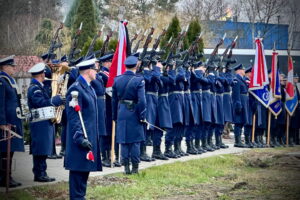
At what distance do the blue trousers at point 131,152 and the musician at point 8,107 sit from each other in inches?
68.9

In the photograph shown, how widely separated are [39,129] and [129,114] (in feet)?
5.11

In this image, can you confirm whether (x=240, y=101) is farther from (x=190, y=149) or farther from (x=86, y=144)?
(x=86, y=144)

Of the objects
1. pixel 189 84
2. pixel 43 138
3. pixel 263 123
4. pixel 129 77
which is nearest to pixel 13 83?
pixel 43 138

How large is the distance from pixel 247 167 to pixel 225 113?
2749mm

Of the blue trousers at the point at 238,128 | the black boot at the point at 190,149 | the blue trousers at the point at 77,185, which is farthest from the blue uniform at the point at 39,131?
the blue trousers at the point at 238,128

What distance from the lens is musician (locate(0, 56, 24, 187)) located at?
904cm

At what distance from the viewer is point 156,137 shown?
40.6 ft

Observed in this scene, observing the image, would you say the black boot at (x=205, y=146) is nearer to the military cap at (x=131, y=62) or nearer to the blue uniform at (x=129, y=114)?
the blue uniform at (x=129, y=114)

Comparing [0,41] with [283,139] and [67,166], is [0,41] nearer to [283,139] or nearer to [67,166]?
[283,139]

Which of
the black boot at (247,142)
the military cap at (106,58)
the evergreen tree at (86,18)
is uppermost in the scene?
the evergreen tree at (86,18)

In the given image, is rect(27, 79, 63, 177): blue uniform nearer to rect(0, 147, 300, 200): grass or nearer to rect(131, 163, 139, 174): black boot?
rect(0, 147, 300, 200): grass

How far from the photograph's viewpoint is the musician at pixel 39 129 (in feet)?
30.7

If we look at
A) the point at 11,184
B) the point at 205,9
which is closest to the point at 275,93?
the point at 11,184

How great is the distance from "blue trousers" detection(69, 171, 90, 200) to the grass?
1.13 meters
